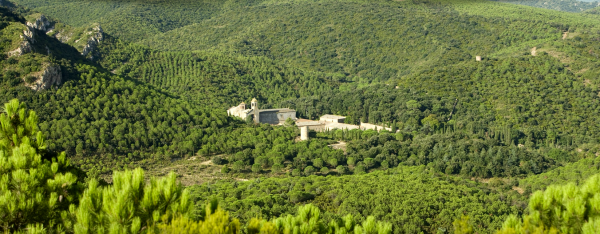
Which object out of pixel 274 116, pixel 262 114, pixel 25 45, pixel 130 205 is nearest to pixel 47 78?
pixel 25 45

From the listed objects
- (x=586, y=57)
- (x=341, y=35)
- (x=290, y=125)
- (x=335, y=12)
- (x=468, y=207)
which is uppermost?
(x=335, y=12)

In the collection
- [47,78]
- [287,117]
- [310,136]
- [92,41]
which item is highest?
[92,41]

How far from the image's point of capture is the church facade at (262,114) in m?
46.9

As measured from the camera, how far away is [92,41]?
60.1 metres

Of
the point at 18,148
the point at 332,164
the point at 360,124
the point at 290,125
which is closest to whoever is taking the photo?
the point at 18,148

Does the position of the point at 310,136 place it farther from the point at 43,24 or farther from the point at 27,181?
the point at 43,24

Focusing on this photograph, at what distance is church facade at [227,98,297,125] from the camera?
46938 mm

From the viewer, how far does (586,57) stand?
5838 centimetres

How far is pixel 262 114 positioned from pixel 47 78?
68.0 ft

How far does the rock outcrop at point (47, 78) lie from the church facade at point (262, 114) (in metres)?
17.3

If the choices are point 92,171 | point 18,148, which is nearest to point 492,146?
point 92,171

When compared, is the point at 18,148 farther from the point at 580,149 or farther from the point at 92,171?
the point at 580,149

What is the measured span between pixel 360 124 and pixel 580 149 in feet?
68.4

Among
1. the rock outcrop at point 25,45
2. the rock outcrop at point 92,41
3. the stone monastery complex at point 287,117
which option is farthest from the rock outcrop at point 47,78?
the rock outcrop at point 92,41
